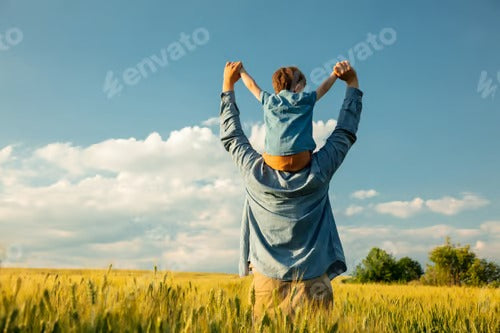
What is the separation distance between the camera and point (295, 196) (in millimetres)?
3553

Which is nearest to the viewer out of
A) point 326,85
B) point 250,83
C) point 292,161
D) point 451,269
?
point 292,161

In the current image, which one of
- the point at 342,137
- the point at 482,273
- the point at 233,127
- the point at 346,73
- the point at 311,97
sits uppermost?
the point at 346,73

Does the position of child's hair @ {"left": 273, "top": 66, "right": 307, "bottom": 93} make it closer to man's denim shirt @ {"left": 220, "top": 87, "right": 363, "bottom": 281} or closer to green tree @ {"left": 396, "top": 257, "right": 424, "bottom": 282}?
man's denim shirt @ {"left": 220, "top": 87, "right": 363, "bottom": 281}

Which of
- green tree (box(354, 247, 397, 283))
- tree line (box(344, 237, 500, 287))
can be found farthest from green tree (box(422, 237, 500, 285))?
green tree (box(354, 247, 397, 283))

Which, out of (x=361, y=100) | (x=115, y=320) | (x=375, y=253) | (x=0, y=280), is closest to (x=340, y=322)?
(x=115, y=320)

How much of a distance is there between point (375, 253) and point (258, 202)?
639 inches

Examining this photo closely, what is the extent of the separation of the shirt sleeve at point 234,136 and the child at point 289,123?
137 mm

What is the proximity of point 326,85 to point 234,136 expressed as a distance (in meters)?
0.85

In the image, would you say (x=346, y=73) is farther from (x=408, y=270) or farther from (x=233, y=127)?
(x=408, y=270)

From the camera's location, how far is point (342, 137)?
3.74 meters

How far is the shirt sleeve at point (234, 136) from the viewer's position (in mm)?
3721

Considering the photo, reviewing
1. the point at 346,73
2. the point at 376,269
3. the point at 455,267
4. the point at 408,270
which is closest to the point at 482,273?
the point at 455,267

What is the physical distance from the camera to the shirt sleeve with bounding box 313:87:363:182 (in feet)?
11.7

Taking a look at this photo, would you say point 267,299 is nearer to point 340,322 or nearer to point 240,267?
point 240,267
